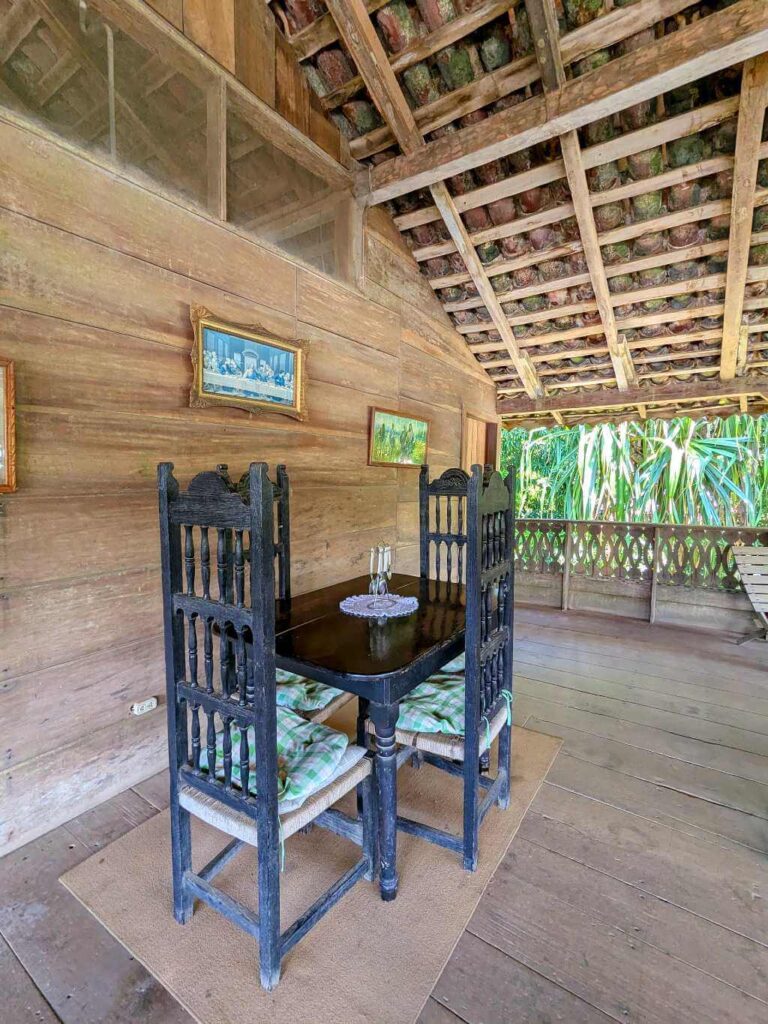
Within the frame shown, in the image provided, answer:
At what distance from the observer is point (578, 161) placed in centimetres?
276

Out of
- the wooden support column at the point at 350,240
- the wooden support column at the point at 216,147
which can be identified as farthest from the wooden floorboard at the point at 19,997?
the wooden support column at the point at 350,240

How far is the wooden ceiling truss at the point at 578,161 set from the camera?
2275 mm

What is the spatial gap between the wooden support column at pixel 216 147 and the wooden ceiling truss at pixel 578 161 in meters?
0.68

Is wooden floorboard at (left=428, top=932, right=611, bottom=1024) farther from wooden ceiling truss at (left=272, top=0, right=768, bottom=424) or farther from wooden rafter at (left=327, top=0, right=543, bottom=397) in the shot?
wooden rafter at (left=327, top=0, right=543, bottom=397)

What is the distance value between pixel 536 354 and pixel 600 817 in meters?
3.75

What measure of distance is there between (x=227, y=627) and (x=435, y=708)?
86 centimetres

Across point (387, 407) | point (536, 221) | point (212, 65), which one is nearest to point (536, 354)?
point (536, 221)

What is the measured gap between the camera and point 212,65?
2260 millimetres

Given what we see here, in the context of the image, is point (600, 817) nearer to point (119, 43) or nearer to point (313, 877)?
point (313, 877)

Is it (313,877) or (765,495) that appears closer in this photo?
(313,877)

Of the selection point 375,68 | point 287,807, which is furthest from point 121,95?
point 287,807

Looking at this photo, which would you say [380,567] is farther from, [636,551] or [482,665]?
[636,551]

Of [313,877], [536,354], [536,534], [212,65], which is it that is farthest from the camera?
[536,534]

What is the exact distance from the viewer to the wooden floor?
47.7 inches
